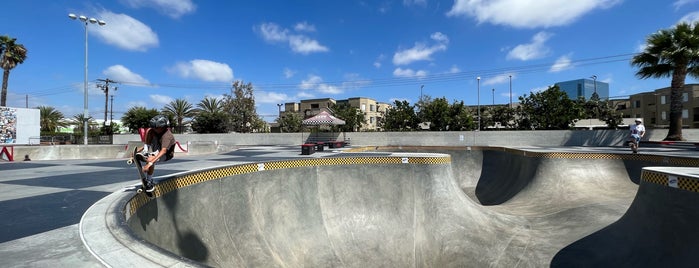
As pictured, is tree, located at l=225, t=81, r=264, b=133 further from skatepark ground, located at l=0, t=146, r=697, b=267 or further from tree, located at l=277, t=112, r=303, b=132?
skatepark ground, located at l=0, t=146, r=697, b=267

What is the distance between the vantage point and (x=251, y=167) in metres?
8.91

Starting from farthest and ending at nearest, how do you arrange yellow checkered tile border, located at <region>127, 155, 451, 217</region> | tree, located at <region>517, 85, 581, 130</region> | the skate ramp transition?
tree, located at <region>517, 85, 581, 130</region>, the skate ramp transition, yellow checkered tile border, located at <region>127, 155, 451, 217</region>

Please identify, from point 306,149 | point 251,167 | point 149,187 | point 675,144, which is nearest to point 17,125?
point 306,149

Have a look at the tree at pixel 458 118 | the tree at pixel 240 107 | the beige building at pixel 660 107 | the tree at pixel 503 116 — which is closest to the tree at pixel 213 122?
the tree at pixel 240 107

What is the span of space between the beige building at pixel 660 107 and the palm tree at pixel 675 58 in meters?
30.4

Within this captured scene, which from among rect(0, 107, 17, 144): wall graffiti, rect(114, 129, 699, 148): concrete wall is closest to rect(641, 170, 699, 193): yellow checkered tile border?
rect(114, 129, 699, 148): concrete wall

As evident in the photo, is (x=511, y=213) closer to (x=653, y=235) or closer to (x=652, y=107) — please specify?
(x=653, y=235)

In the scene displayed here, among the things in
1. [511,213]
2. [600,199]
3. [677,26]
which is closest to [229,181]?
[511,213]

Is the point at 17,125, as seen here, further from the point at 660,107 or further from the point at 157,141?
the point at 660,107

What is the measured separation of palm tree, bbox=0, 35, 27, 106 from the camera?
3610 centimetres

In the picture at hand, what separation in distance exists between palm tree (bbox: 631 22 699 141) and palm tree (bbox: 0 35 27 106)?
210 feet

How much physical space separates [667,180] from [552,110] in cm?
3153

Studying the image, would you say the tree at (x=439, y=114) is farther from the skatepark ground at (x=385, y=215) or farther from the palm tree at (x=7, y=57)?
the palm tree at (x=7, y=57)

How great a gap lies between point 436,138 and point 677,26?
1958 centimetres
